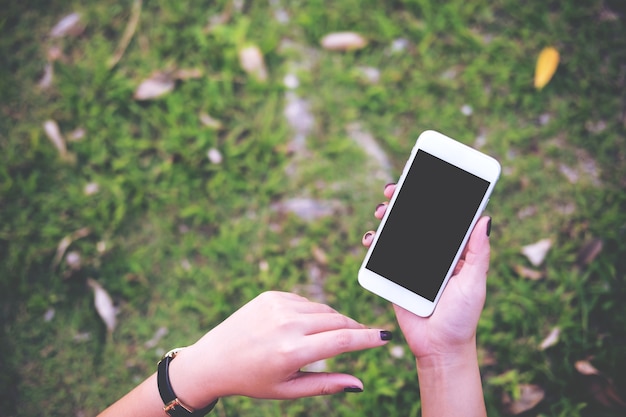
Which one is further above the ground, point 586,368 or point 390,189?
point 390,189

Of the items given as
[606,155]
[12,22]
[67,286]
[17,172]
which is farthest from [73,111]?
[606,155]

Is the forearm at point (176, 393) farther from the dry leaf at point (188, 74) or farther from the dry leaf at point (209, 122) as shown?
the dry leaf at point (188, 74)

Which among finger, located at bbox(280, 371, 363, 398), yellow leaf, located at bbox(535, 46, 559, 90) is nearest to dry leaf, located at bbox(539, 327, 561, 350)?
finger, located at bbox(280, 371, 363, 398)

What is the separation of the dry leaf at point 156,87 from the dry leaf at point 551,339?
9.36 feet

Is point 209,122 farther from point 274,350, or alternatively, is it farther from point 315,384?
point 315,384

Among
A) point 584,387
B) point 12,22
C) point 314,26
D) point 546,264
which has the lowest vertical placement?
point 584,387

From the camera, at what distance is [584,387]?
2633 millimetres

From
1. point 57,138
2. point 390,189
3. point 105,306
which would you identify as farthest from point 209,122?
point 390,189

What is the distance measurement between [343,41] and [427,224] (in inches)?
61.6

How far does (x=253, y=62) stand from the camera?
125 inches

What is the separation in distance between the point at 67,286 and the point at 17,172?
0.87m

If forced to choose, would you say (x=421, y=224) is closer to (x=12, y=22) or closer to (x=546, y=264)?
(x=546, y=264)

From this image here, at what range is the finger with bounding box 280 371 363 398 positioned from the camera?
6.15 feet

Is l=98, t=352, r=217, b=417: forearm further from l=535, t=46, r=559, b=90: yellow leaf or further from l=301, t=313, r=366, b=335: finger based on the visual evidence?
l=535, t=46, r=559, b=90: yellow leaf
